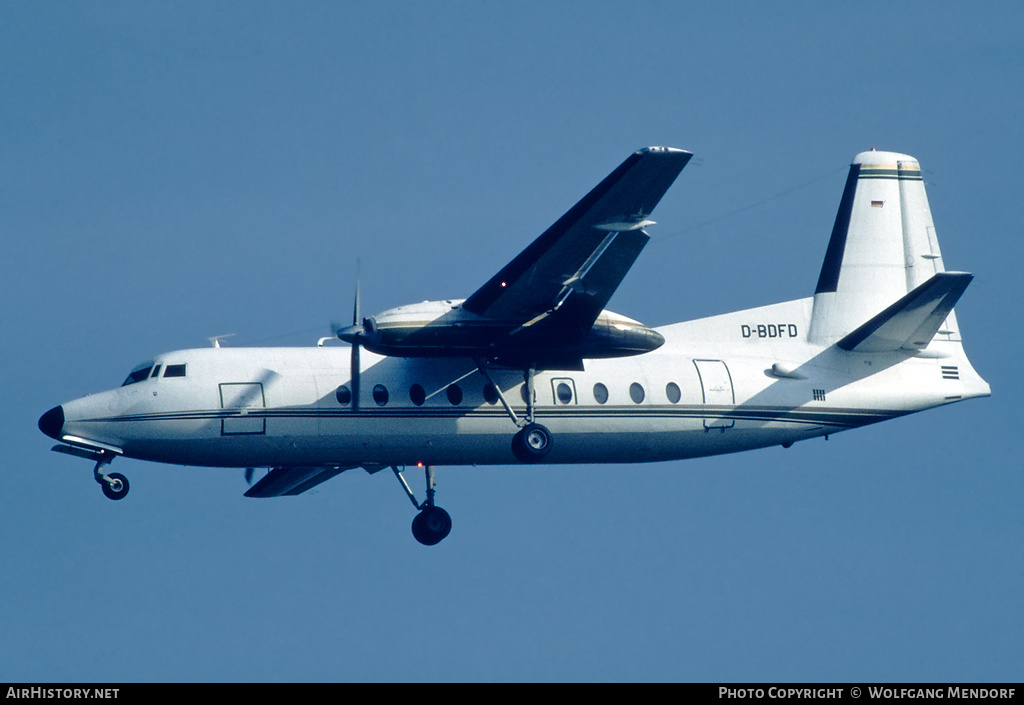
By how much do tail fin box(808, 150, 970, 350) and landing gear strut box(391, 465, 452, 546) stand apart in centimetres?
769

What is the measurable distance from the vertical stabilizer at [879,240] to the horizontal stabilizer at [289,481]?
390 inches

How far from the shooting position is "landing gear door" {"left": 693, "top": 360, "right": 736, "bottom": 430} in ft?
83.0

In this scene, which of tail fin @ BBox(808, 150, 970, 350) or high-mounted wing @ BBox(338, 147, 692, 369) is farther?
tail fin @ BBox(808, 150, 970, 350)

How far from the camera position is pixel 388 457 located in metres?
23.8

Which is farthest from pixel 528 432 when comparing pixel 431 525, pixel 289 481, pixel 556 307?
pixel 289 481

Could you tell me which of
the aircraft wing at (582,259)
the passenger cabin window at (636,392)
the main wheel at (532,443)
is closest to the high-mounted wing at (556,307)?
the aircraft wing at (582,259)

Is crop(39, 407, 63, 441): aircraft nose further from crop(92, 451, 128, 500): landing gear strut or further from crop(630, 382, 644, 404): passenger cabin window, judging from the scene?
crop(630, 382, 644, 404): passenger cabin window

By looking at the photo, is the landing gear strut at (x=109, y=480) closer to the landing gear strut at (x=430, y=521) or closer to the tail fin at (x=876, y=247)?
the landing gear strut at (x=430, y=521)

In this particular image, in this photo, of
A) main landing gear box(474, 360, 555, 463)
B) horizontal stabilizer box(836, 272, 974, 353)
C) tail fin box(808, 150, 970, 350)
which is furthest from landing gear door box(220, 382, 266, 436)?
horizontal stabilizer box(836, 272, 974, 353)

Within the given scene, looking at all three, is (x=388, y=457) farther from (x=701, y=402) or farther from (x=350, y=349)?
(x=701, y=402)

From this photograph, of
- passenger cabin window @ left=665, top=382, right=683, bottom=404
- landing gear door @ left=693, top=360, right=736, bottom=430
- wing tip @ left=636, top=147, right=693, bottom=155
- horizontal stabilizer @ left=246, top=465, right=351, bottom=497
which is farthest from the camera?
horizontal stabilizer @ left=246, top=465, right=351, bottom=497

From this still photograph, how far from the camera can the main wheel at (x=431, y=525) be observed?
2588cm

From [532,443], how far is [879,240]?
8.88 m

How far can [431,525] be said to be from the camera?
2586 centimetres
